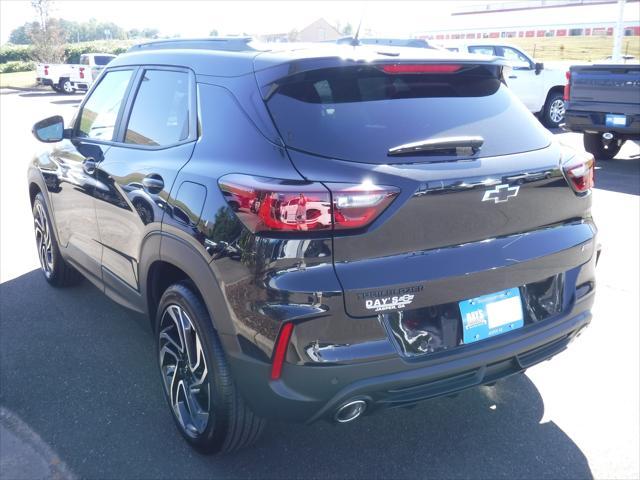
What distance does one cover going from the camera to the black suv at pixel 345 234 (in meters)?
2.50

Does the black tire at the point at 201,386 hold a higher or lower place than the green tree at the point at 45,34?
lower

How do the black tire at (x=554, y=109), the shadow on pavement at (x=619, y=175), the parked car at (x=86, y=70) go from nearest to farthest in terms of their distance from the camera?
the shadow on pavement at (x=619, y=175), the black tire at (x=554, y=109), the parked car at (x=86, y=70)

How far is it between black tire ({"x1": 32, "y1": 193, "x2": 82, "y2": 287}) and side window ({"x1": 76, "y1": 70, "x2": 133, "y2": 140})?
95cm

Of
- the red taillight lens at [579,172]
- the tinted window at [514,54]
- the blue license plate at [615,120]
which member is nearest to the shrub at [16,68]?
the tinted window at [514,54]

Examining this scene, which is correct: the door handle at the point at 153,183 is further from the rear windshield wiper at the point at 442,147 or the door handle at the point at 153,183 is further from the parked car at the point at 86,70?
the parked car at the point at 86,70

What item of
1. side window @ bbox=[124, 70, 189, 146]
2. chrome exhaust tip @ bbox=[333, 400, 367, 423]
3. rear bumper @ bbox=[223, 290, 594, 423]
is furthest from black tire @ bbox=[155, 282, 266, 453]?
side window @ bbox=[124, 70, 189, 146]

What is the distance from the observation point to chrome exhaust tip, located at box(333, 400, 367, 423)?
8.54 ft

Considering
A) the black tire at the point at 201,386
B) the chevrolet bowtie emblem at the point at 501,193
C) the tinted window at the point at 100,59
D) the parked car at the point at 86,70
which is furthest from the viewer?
the tinted window at the point at 100,59

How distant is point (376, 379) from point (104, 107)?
9.00ft

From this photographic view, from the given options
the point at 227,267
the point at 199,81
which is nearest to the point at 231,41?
the point at 199,81

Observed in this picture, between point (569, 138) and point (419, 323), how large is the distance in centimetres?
1249

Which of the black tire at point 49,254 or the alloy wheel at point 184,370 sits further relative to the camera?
the black tire at point 49,254

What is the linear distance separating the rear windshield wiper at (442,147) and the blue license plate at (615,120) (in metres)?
7.97

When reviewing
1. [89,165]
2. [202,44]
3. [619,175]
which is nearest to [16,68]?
[619,175]
